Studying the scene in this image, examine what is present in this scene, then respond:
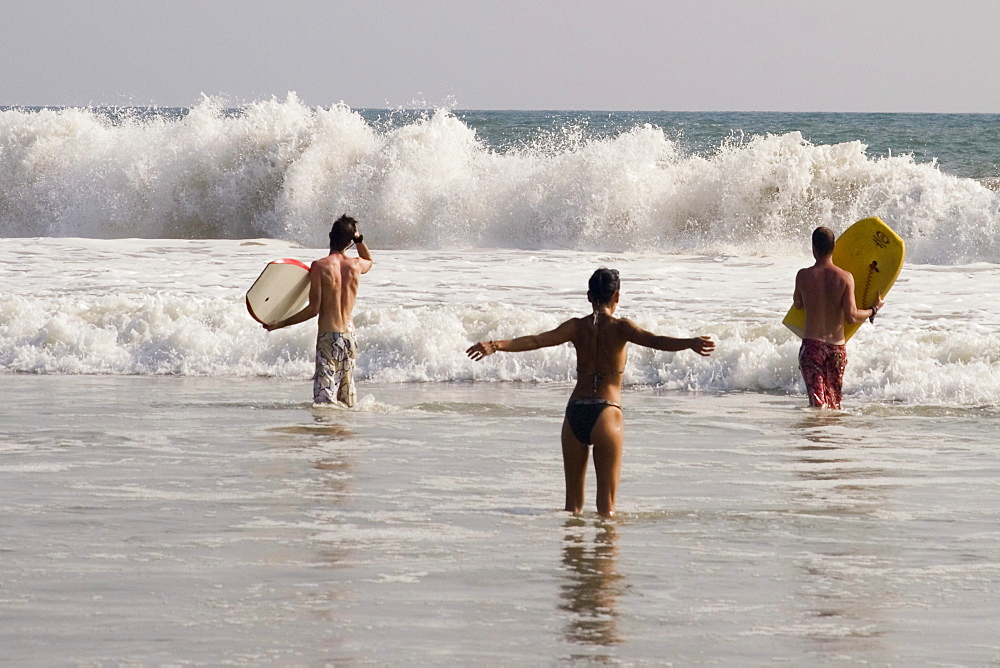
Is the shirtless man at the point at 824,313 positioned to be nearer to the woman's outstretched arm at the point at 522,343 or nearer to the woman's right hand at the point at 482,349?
the woman's outstretched arm at the point at 522,343

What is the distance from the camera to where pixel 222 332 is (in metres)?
13.4

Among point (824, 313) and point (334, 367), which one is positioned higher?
point (824, 313)

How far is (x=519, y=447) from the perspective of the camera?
8.49 meters

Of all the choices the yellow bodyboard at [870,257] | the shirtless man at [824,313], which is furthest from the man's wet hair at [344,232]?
the yellow bodyboard at [870,257]

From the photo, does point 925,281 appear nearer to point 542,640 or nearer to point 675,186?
point 675,186

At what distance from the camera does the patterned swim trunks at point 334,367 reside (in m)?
9.74

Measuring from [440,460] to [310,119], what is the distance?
65.5ft

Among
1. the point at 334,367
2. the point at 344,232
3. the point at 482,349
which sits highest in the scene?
the point at 344,232

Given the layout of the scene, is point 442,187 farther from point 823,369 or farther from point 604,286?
point 604,286

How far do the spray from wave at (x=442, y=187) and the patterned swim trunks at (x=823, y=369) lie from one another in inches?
430

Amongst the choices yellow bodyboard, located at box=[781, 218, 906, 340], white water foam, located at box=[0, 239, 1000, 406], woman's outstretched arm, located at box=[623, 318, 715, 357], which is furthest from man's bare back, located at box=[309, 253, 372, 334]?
woman's outstretched arm, located at box=[623, 318, 715, 357]

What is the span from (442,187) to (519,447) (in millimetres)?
16123

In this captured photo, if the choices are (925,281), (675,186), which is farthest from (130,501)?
(675,186)

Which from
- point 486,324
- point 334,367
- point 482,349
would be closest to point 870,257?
point 334,367
